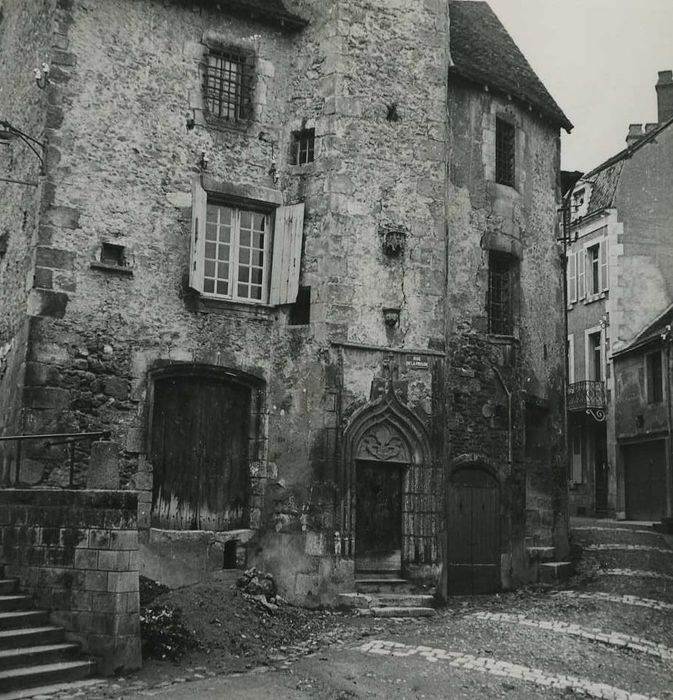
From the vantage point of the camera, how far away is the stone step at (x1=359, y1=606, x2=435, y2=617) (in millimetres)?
12617

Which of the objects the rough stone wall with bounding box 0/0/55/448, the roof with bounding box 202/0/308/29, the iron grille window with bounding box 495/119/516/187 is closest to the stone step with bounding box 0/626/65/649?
the rough stone wall with bounding box 0/0/55/448

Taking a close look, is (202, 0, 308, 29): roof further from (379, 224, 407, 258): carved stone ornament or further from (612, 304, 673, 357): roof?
(612, 304, 673, 357): roof

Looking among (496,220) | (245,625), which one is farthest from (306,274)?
(245,625)

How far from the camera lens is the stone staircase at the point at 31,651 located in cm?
832

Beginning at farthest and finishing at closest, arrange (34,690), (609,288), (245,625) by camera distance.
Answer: (609,288) → (245,625) → (34,690)

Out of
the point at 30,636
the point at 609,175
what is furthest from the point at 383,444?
the point at 609,175

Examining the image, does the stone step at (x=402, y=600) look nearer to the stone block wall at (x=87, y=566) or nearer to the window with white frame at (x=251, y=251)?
the window with white frame at (x=251, y=251)

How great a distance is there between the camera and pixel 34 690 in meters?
8.23

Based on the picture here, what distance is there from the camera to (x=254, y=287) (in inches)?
546

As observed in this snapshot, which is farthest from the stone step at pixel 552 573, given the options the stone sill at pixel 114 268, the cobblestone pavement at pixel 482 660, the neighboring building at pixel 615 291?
the stone sill at pixel 114 268

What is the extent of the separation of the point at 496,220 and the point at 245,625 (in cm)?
886

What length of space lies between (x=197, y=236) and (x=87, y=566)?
5.42m

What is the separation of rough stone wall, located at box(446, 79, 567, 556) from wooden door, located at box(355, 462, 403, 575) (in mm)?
1735

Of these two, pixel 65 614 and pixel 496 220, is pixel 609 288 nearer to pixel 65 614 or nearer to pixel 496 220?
pixel 496 220
